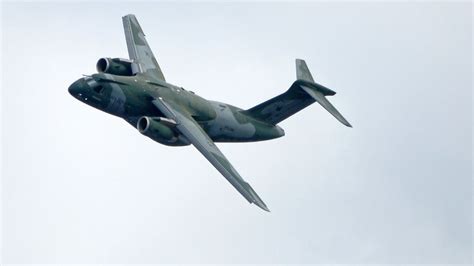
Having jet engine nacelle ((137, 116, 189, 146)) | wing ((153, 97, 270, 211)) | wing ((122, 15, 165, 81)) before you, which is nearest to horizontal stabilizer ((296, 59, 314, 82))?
wing ((122, 15, 165, 81))

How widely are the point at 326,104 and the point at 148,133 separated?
1086 centimetres

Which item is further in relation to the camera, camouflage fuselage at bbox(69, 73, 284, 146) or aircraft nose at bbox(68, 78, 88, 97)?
camouflage fuselage at bbox(69, 73, 284, 146)

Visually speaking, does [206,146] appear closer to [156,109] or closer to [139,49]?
[156,109]

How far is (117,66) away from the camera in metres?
60.3

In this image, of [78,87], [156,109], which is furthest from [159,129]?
[78,87]

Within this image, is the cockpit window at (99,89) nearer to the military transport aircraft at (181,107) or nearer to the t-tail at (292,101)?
the military transport aircraft at (181,107)

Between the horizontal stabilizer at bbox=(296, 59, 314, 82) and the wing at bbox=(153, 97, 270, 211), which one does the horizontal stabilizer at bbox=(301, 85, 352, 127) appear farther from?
the wing at bbox=(153, 97, 270, 211)

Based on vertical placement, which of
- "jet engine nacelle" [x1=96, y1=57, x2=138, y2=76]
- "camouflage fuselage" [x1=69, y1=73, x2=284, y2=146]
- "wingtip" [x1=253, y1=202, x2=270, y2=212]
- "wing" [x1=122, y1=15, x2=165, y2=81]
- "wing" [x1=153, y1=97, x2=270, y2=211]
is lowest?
"wingtip" [x1=253, y1=202, x2=270, y2=212]

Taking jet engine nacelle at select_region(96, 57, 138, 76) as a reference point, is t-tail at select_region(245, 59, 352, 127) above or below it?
below

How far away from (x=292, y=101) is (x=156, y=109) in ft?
28.0

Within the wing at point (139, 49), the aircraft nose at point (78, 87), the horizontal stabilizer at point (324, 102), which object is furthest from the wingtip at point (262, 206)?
the wing at point (139, 49)

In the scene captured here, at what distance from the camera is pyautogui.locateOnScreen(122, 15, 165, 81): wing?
62.9 metres

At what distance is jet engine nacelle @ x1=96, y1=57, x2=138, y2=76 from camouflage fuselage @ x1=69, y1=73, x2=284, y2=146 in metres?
1.58

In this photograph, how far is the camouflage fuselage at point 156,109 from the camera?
56625 millimetres
